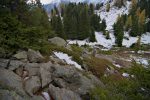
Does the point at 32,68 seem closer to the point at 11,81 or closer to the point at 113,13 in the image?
the point at 11,81

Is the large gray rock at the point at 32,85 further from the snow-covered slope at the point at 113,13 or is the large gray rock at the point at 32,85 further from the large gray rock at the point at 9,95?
the snow-covered slope at the point at 113,13

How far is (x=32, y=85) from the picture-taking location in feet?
58.0

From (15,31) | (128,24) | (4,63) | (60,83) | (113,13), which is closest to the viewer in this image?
(4,63)

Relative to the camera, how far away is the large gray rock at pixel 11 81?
16.5 metres

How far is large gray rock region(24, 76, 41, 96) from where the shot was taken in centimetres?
1723

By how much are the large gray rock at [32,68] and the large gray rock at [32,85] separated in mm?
493

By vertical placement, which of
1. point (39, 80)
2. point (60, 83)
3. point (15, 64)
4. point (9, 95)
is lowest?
point (60, 83)

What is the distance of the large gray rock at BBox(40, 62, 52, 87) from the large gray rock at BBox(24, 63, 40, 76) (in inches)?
11.2

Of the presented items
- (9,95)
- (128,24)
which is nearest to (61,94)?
(9,95)

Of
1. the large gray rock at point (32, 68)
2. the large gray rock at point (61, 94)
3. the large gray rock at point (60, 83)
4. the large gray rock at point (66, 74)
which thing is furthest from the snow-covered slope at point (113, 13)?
the large gray rock at point (61, 94)

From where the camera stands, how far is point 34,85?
1773 centimetres

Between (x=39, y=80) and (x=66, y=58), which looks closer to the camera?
(x=39, y=80)

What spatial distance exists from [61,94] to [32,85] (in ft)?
6.22

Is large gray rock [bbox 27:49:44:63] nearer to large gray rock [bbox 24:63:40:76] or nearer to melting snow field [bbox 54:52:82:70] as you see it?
large gray rock [bbox 24:63:40:76]
